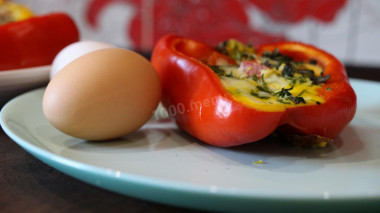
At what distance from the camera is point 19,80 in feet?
A: 2.25

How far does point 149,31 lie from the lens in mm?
2791

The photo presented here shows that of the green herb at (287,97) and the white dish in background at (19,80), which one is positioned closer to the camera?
the green herb at (287,97)

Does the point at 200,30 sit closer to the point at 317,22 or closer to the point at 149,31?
the point at 149,31

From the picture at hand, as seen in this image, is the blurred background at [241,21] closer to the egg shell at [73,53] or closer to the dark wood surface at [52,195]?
the egg shell at [73,53]

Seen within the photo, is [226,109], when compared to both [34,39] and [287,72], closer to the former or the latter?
[287,72]

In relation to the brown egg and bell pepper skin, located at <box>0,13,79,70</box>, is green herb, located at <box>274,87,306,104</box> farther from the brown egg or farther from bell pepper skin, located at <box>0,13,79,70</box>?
bell pepper skin, located at <box>0,13,79,70</box>

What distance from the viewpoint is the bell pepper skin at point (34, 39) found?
808 mm

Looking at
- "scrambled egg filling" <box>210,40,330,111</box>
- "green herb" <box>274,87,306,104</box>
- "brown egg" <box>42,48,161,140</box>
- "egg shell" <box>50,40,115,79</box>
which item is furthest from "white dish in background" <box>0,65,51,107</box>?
"green herb" <box>274,87,306,104</box>

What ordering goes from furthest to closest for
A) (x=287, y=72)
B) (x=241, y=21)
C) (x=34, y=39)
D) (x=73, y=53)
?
1. (x=241, y=21)
2. (x=34, y=39)
3. (x=73, y=53)
4. (x=287, y=72)

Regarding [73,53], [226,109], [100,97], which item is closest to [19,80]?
[73,53]

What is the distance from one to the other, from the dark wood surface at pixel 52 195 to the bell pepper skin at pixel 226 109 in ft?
0.52

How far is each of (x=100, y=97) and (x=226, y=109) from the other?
172mm

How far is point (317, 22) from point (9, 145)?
2000 millimetres

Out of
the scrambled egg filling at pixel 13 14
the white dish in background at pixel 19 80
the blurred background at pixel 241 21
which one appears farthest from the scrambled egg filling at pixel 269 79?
the blurred background at pixel 241 21
